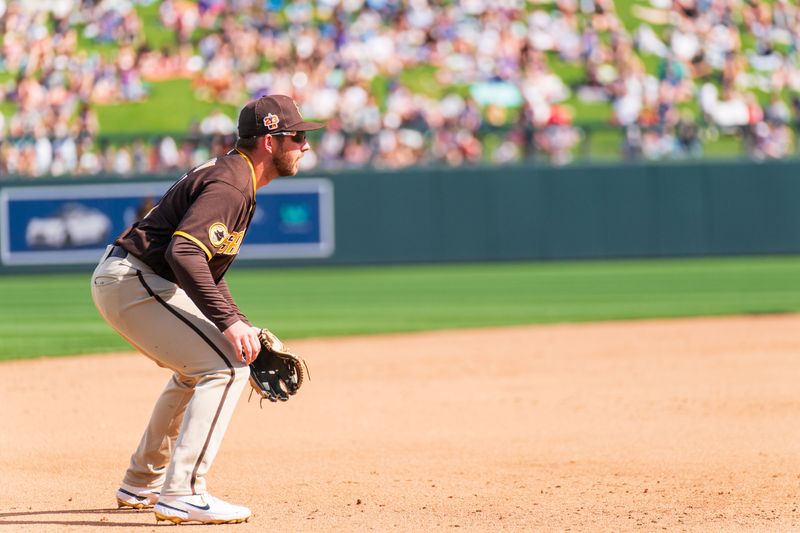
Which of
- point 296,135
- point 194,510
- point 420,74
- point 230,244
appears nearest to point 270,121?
point 296,135

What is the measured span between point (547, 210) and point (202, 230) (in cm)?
1660

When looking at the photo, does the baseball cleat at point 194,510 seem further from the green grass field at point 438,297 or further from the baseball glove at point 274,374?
the green grass field at point 438,297

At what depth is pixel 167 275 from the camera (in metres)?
4.84

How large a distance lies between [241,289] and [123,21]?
8299mm

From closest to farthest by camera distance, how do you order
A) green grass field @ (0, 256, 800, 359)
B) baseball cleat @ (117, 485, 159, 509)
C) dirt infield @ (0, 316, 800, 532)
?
1. dirt infield @ (0, 316, 800, 532)
2. baseball cleat @ (117, 485, 159, 509)
3. green grass field @ (0, 256, 800, 359)

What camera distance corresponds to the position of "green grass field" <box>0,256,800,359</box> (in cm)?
1329

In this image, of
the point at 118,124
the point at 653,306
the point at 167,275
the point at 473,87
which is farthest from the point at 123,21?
the point at 167,275

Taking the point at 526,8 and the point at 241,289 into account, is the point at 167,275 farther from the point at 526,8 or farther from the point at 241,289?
the point at 526,8

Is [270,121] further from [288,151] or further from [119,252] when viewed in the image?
[119,252]

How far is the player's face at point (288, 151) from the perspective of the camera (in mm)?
4805

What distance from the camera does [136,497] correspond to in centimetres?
518

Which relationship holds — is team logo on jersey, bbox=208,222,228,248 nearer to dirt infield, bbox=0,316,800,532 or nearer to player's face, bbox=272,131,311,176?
player's face, bbox=272,131,311,176

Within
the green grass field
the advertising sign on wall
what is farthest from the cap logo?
the advertising sign on wall

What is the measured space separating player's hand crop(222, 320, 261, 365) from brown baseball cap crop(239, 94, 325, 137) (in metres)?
0.76
